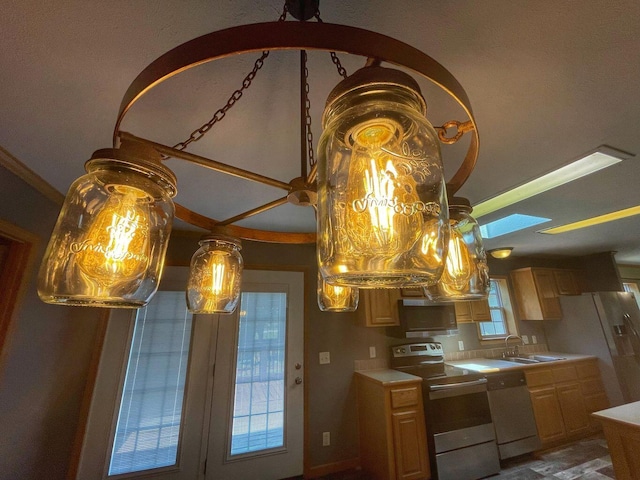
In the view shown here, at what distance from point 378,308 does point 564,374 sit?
8.09 feet

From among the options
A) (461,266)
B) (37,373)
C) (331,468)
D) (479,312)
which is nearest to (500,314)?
(479,312)

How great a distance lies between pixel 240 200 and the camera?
193 cm

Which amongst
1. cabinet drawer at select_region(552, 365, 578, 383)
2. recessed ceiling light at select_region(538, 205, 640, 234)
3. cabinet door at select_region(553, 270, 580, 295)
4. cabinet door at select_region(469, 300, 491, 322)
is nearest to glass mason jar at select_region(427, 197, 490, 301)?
recessed ceiling light at select_region(538, 205, 640, 234)

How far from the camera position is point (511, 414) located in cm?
263

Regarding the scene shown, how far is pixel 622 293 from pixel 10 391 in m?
6.28

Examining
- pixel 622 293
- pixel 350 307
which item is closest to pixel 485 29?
pixel 350 307

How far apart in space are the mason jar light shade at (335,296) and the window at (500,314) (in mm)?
3562

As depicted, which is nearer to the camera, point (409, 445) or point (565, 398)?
point (409, 445)

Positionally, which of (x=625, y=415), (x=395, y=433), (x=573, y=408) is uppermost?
(x=625, y=415)

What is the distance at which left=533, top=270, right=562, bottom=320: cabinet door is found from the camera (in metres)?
3.70

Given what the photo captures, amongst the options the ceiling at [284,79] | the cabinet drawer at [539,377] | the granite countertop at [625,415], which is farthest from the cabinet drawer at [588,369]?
the ceiling at [284,79]

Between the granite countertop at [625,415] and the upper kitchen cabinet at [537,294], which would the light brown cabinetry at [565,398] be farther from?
the granite countertop at [625,415]

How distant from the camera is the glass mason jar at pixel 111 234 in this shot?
479mm

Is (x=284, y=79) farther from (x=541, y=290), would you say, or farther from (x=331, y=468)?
(x=541, y=290)
